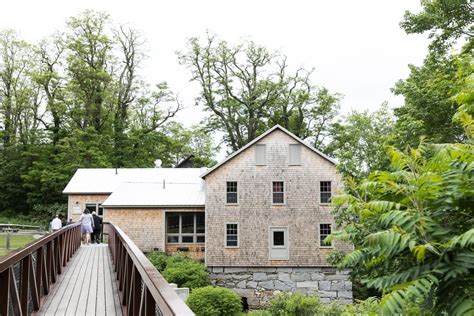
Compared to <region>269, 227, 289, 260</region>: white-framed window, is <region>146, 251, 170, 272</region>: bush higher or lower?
lower

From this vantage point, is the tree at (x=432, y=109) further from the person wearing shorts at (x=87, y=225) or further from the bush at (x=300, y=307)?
the person wearing shorts at (x=87, y=225)

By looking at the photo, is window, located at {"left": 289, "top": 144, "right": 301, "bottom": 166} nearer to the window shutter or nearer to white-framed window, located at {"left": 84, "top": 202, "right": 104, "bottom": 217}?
the window shutter

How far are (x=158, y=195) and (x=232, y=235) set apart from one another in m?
6.11

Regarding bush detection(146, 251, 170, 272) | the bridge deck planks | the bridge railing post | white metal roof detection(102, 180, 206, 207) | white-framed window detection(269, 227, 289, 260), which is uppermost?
white metal roof detection(102, 180, 206, 207)

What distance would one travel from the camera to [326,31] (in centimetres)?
4347

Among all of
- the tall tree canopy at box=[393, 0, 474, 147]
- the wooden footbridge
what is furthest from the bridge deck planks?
the tall tree canopy at box=[393, 0, 474, 147]

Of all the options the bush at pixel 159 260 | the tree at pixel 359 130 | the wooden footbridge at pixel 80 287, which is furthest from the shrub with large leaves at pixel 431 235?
the tree at pixel 359 130

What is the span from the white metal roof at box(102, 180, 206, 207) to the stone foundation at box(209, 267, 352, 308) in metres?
5.05

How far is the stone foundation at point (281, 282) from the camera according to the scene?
2891 centimetres

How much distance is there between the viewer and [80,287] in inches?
378

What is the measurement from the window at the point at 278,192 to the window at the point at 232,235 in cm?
293

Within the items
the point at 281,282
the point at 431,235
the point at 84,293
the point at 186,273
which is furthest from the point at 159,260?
the point at 431,235

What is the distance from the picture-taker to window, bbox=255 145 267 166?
30391mm

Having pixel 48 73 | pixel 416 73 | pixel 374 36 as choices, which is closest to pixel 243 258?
pixel 416 73
